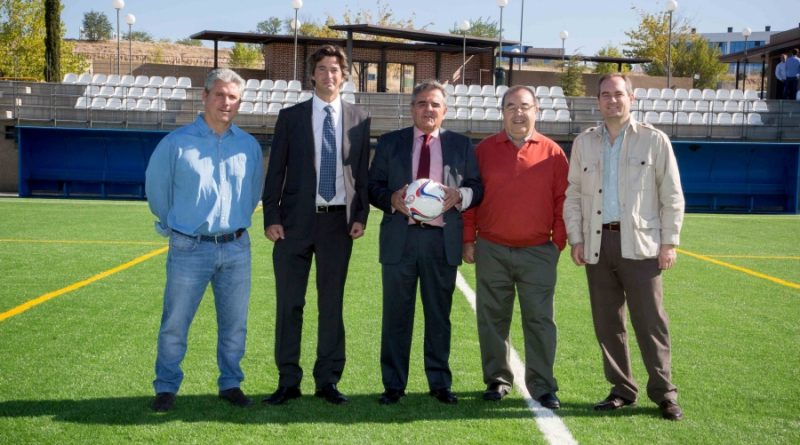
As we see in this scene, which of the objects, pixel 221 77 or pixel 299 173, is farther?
pixel 299 173

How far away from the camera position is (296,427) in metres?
4.45

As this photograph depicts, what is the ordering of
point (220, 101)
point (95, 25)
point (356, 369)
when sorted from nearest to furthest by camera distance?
point (220, 101) → point (356, 369) → point (95, 25)

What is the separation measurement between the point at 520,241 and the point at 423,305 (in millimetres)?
727

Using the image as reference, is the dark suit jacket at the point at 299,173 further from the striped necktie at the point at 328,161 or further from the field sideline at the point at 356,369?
the field sideline at the point at 356,369

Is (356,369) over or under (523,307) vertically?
under

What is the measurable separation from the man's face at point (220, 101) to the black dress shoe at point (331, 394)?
174 centimetres

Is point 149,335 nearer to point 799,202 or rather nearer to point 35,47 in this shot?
point 799,202

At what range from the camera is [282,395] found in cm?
492

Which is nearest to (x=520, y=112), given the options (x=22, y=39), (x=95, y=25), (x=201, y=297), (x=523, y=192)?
(x=523, y=192)

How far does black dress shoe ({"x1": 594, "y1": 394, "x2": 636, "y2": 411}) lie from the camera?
4.84 m

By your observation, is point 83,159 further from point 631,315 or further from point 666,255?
point 666,255

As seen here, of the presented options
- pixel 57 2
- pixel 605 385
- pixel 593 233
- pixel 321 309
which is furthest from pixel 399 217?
pixel 57 2

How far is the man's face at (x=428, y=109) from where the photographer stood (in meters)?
4.91

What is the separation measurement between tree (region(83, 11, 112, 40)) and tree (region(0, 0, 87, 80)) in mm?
74781
